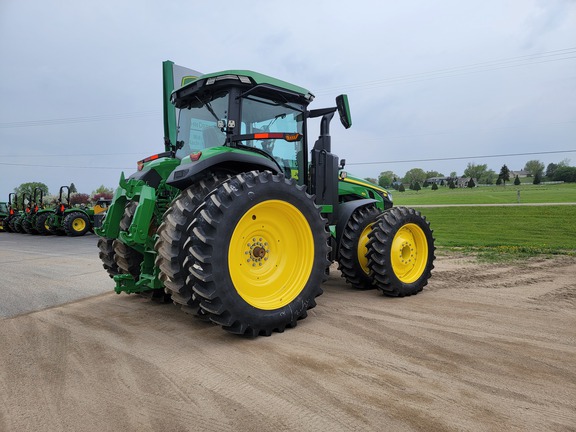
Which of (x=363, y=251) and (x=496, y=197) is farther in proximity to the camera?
(x=496, y=197)

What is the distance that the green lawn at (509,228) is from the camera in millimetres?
9836

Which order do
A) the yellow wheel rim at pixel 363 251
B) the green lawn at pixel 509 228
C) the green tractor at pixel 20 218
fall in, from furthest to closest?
the green tractor at pixel 20 218 < the green lawn at pixel 509 228 < the yellow wheel rim at pixel 363 251

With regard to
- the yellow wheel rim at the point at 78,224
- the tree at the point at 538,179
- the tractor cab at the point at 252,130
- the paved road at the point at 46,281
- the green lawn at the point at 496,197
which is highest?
the tree at the point at 538,179

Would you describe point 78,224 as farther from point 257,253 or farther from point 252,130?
point 257,253

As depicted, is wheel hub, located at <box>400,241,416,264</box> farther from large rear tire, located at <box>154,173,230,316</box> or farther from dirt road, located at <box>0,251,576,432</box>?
large rear tire, located at <box>154,173,230,316</box>

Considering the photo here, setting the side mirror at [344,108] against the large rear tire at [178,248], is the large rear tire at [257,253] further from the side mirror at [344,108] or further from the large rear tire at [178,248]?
the side mirror at [344,108]

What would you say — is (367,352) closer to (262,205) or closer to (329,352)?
(329,352)

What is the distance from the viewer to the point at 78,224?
17.5 m

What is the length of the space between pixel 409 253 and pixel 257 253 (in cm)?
236

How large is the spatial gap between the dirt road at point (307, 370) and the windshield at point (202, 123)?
193 centimetres

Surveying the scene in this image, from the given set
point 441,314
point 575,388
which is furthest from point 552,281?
point 575,388

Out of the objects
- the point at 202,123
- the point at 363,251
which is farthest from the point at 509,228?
the point at 202,123

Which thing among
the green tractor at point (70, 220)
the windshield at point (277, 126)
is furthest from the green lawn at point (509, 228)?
the green tractor at point (70, 220)

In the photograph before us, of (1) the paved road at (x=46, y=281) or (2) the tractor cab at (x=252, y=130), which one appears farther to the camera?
(1) the paved road at (x=46, y=281)
